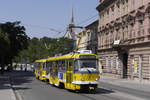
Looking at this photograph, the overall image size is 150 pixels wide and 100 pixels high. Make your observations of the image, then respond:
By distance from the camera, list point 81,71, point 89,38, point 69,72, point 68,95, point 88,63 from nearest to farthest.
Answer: point 68,95
point 81,71
point 88,63
point 69,72
point 89,38

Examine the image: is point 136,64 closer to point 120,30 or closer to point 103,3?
point 120,30

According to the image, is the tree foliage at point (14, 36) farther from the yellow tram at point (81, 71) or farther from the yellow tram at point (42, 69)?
the yellow tram at point (81, 71)

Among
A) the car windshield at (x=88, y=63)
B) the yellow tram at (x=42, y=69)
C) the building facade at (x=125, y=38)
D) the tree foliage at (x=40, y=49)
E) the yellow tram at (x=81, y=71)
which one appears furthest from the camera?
the tree foliage at (x=40, y=49)

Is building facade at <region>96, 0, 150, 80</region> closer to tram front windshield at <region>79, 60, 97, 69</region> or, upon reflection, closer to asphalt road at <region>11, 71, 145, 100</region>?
asphalt road at <region>11, 71, 145, 100</region>

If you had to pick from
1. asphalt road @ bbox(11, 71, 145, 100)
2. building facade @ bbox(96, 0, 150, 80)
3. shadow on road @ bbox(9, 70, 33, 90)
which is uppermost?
building facade @ bbox(96, 0, 150, 80)

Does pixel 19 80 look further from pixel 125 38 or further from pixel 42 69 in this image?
pixel 125 38

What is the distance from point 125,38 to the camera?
50469 millimetres

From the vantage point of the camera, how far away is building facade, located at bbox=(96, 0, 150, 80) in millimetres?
43656

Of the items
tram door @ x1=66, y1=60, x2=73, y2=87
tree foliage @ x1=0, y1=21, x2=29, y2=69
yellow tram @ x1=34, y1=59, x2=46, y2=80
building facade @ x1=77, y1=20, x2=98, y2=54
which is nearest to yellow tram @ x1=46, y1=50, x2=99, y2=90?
tram door @ x1=66, y1=60, x2=73, y2=87

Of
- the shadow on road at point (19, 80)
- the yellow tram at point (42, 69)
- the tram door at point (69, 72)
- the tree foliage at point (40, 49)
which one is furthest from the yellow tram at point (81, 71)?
the tree foliage at point (40, 49)

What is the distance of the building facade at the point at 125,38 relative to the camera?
43.7m

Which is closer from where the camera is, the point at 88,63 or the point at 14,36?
the point at 88,63

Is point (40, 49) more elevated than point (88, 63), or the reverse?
point (40, 49)

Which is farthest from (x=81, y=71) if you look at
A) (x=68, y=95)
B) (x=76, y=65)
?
(x=68, y=95)
